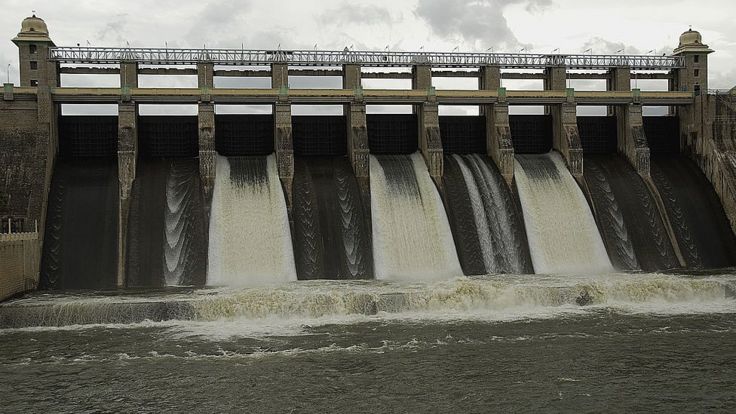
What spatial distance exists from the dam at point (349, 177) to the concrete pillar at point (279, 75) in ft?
0.39

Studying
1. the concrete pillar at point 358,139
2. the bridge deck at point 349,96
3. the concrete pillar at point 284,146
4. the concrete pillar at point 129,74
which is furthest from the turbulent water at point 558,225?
the concrete pillar at point 129,74

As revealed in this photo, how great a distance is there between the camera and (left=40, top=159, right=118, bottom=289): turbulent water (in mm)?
34844

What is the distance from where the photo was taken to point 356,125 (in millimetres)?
42688

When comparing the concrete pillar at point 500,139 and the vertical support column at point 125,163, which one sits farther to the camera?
the concrete pillar at point 500,139

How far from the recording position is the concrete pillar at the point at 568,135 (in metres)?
43.7

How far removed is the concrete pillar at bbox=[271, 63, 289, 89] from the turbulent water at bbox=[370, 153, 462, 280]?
8.32 m

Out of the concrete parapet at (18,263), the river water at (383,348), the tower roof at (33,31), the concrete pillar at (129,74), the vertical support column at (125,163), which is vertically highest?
the tower roof at (33,31)

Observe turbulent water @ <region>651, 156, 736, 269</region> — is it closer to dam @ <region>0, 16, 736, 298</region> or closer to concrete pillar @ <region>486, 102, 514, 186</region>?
dam @ <region>0, 16, 736, 298</region>

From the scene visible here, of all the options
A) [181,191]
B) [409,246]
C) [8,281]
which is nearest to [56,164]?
[181,191]

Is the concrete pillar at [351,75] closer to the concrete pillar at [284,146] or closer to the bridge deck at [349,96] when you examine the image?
the bridge deck at [349,96]

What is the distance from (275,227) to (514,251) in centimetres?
1283

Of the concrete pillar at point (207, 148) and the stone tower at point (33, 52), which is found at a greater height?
the stone tower at point (33, 52)

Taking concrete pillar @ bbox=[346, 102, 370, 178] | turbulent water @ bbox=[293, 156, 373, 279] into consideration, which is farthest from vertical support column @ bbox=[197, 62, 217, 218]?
concrete pillar @ bbox=[346, 102, 370, 178]

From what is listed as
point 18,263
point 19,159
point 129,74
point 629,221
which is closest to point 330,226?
point 18,263
